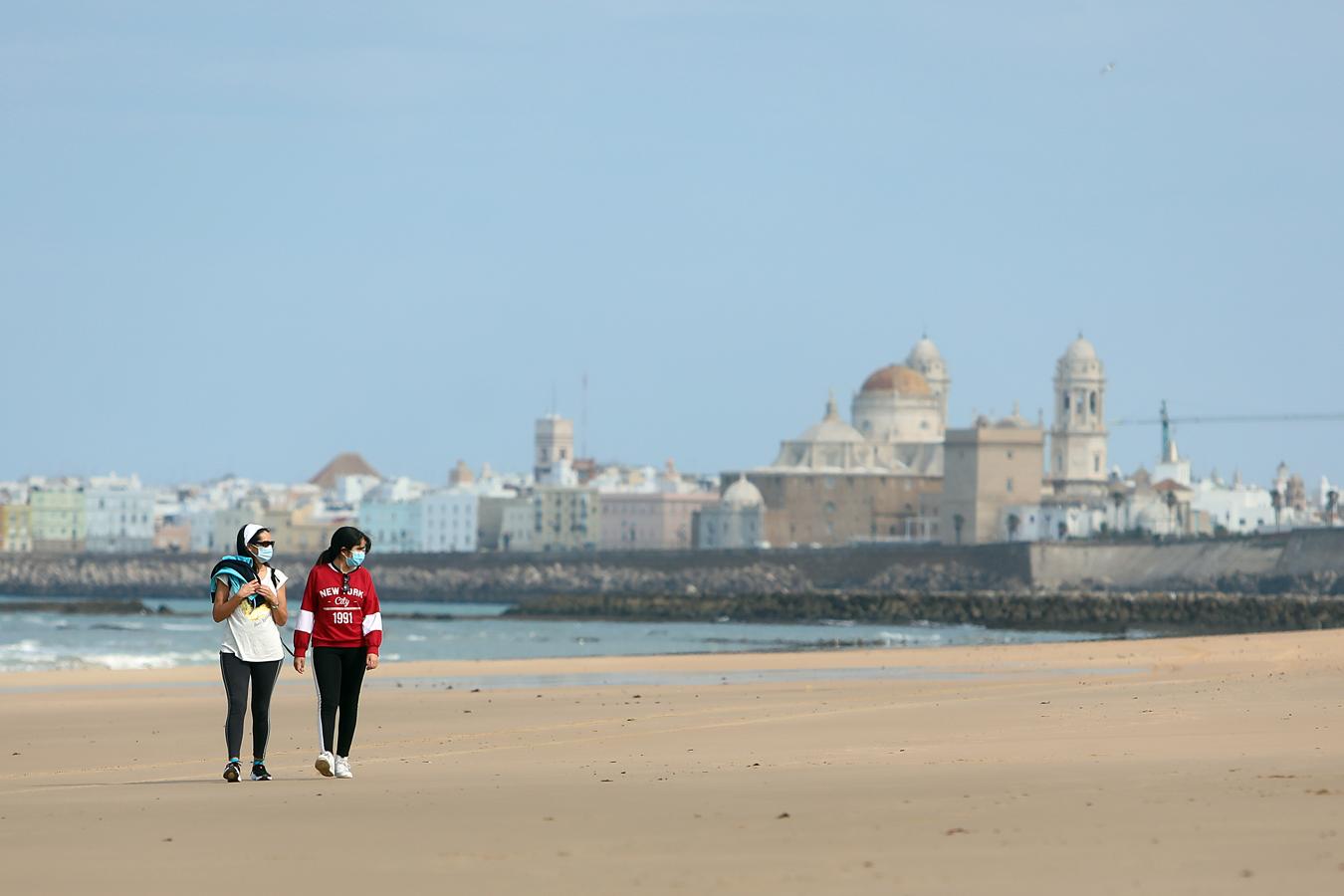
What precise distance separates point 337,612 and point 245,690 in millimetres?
561

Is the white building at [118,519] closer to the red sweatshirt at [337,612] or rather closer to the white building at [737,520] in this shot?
the white building at [737,520]

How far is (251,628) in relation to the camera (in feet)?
31.7

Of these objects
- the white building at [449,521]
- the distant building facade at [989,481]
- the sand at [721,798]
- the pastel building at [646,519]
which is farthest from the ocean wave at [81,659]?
the white building at [449,521]

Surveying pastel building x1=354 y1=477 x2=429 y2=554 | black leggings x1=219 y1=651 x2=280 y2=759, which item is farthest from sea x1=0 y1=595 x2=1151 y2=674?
pastel building x1=354 y1=477 x2=429 y2=554

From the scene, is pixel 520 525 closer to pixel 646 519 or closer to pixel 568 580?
pixel 646 519

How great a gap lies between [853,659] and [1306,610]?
3823 centimetres

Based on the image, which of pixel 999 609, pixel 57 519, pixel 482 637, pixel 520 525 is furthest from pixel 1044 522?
pixel 57 519

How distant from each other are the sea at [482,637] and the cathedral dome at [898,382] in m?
52.9

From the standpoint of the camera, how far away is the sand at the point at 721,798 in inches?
256

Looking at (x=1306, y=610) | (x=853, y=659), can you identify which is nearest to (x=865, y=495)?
(x=1306, y=610)

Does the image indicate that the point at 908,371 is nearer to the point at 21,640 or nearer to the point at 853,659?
the point at 21,640

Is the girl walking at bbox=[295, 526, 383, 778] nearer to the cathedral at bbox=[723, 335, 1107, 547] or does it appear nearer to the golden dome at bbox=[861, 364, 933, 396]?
the cathedral at bbox=[723, 335, 1107, 547]

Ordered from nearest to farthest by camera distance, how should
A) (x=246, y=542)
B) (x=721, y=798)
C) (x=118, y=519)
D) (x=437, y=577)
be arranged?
(x=721, y=798)
(x=246, y=542)
(x=437, y=577)
(x=118, y=519)

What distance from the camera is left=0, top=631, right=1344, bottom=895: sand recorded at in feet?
21.3
